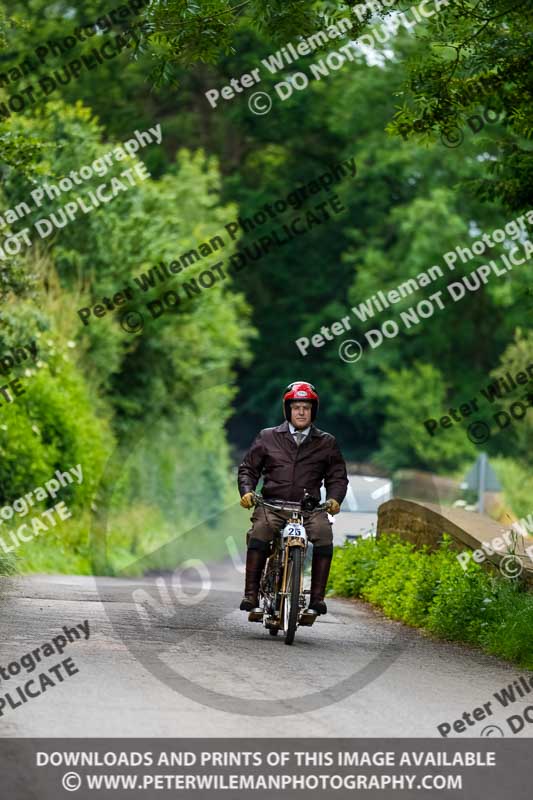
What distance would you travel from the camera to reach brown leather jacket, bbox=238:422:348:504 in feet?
40.4

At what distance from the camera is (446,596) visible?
1383cm

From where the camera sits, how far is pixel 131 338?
3281 cm

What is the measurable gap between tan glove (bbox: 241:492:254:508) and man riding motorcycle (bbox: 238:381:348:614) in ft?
0.24

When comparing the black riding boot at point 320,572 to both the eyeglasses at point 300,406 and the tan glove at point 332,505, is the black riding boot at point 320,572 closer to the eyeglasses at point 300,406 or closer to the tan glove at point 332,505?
the tan glove at point 332,505

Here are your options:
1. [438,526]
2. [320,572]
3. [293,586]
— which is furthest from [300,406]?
[438,526]

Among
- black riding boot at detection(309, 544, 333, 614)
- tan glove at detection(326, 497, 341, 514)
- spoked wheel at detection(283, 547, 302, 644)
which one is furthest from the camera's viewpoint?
black riding boot at detection(309, 544, 333, 614)

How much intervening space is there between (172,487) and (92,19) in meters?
16.6

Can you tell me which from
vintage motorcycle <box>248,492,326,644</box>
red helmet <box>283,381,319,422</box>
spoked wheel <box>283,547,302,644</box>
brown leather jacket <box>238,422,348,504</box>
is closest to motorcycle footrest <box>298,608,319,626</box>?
vintage motorcycle <box>248,492,326,644</box>

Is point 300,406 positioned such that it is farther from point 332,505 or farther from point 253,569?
point 253,569

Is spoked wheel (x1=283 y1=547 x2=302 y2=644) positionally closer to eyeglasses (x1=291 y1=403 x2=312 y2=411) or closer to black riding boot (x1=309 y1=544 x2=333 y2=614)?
black riding boot (x1=309 y1=544 x2=333 y2=614)

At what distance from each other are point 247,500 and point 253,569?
63 cm
